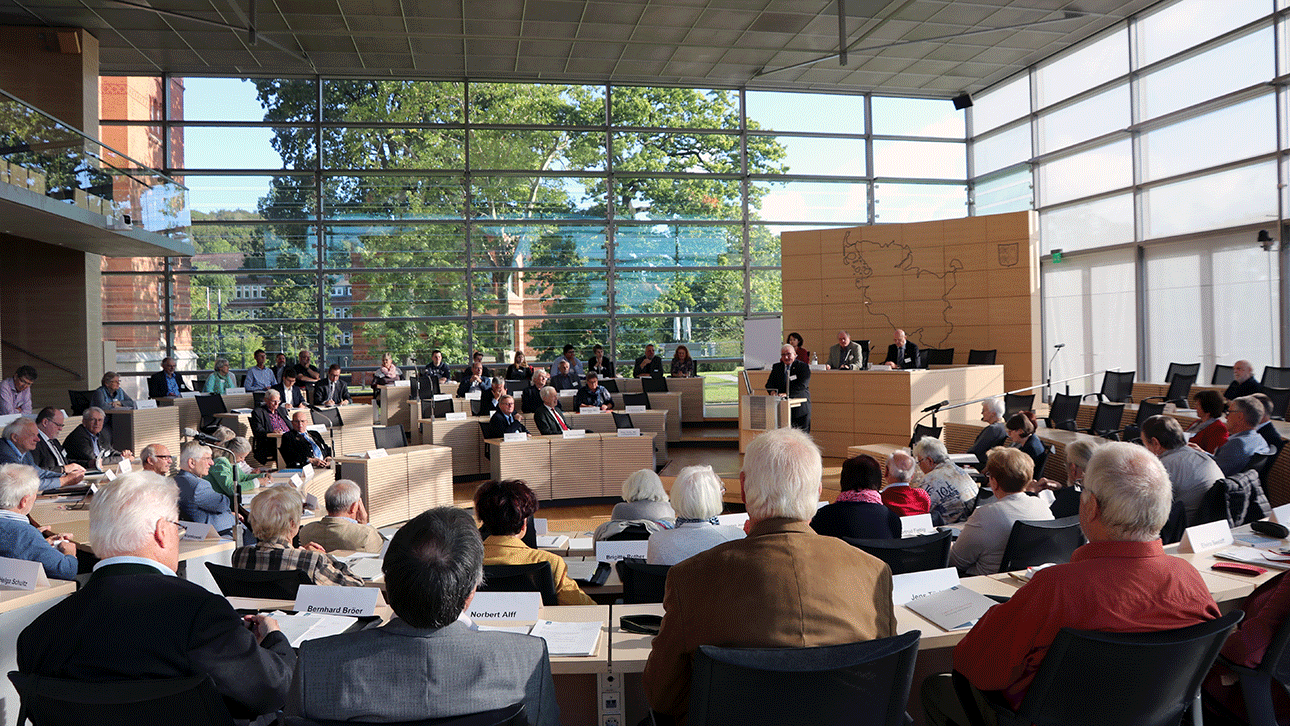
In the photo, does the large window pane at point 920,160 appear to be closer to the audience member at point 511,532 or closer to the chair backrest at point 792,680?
the audience member at point 511,532

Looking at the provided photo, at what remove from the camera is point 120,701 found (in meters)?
1.71

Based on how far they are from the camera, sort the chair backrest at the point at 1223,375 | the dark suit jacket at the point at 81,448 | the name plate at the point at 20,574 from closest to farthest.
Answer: the name plate at the point at 20,574
the dark suit jacket at the point at 81,448
the chair backrest at the point at 1223,375

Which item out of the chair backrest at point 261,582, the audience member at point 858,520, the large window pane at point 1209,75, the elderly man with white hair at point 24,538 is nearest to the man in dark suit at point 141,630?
the chair backrest at point 261,582

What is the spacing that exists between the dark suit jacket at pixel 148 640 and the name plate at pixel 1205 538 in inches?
126

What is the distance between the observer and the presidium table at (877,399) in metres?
10.0

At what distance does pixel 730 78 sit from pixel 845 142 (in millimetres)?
2585

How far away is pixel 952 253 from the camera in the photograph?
1330 cm

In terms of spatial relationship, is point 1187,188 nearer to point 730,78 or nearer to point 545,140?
point 730,78

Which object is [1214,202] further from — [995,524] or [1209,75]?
[995,524]

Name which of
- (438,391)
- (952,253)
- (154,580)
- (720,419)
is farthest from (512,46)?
(154,580)

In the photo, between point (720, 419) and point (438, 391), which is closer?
→ point (438, 391)

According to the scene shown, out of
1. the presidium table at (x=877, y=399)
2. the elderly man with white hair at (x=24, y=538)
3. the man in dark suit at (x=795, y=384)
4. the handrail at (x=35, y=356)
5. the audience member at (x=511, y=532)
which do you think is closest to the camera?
the audience member at (x=511, y=532)

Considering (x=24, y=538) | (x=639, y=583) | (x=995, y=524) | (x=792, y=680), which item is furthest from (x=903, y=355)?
(x=792, y=680)

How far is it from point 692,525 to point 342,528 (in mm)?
2051
